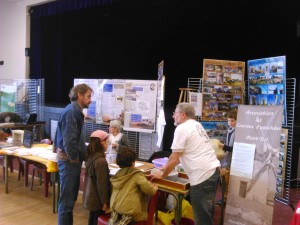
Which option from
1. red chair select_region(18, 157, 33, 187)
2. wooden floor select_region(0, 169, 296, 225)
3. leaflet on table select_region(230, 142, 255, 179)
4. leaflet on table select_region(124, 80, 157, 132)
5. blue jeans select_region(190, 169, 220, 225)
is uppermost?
leaflet on table select_region(124, 80, 157, 132)

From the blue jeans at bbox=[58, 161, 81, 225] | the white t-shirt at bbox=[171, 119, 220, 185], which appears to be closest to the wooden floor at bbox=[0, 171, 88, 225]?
the blue jeans at bbox=[58, 161, 81, 225]

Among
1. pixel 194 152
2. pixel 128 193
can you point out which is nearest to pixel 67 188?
pixel 128 193

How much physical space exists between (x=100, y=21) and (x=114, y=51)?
0.74m

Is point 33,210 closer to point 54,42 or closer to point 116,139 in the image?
point 116,139

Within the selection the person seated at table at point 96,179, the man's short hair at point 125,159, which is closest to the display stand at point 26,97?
the person seated at table at point 96,179

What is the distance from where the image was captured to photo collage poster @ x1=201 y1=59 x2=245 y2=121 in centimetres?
405

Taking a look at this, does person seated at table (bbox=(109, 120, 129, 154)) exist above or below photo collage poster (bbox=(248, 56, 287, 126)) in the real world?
below

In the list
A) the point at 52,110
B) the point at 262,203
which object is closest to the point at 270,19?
the point at 262,203

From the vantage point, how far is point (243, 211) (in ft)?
9.50

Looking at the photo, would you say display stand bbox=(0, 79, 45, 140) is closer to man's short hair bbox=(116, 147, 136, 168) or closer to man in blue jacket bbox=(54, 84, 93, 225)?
man in blue jacket bbox=(54, 84, 93, 225)

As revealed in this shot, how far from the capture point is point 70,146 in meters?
2.49

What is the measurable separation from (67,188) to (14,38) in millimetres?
5861

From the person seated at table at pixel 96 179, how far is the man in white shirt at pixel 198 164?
0.49 metres

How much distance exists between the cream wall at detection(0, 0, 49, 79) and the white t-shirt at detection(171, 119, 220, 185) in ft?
19.2
